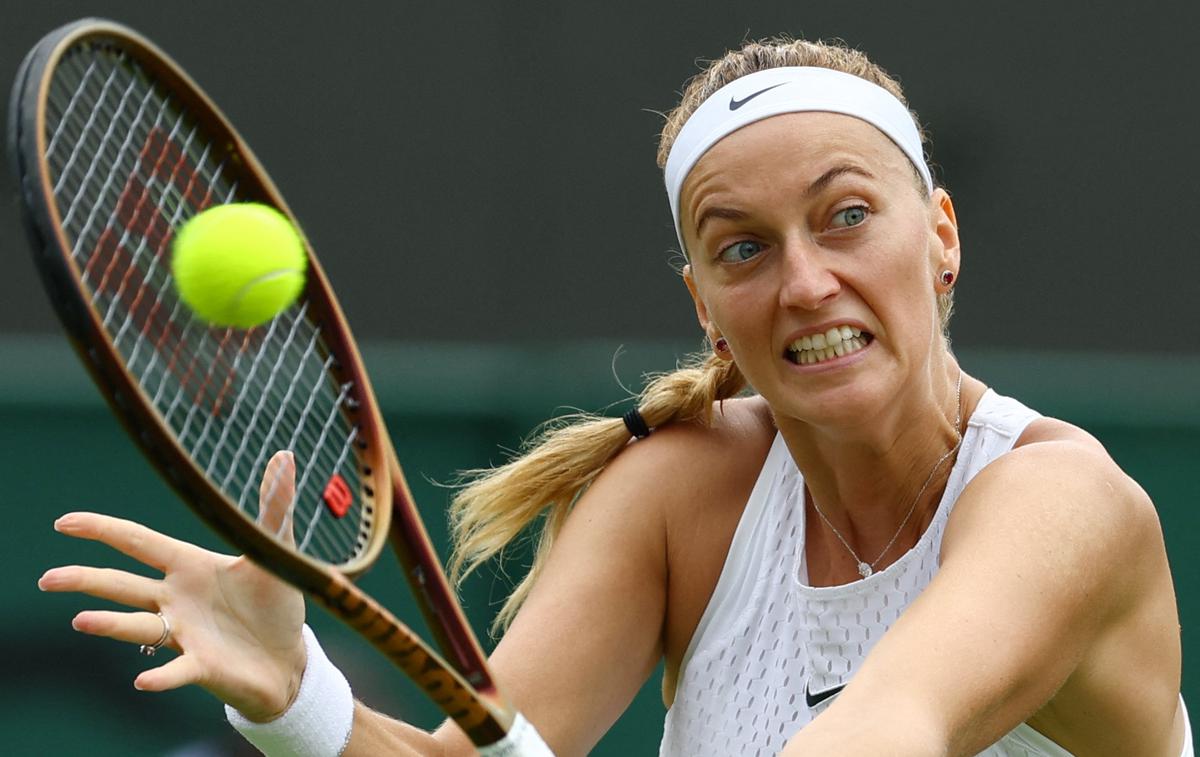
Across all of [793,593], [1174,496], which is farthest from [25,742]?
[1174,496]

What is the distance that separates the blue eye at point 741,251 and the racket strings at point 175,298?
0.51 meters

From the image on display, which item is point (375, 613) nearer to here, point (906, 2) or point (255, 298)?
point (255, 298)

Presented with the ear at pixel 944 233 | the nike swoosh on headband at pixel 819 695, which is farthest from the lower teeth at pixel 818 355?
the nike swoosh on headband at pixel 819 695

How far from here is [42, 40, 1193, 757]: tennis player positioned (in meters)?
1.91

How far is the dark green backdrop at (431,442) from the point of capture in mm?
3947

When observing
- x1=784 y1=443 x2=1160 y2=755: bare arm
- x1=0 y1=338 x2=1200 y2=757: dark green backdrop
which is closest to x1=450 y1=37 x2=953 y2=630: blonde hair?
x1=784 y1=443 x2=1160 y2=755: bare arm

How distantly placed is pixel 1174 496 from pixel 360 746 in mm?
2445

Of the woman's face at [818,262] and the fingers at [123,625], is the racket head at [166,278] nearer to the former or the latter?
the fingers at [123,625]

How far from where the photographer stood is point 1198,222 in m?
4.14

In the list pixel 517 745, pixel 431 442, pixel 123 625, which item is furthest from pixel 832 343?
pixel 431 442

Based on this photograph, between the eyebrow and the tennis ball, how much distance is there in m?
0.55

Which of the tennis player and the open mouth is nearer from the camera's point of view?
the tennis player

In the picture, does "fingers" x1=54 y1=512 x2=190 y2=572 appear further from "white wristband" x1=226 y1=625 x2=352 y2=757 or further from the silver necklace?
the silver necklace

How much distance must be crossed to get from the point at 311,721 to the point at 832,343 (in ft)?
2.50
